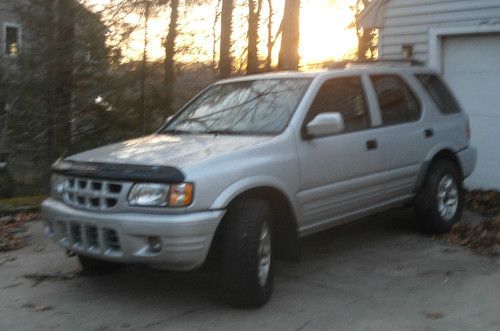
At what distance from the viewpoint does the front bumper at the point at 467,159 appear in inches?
312

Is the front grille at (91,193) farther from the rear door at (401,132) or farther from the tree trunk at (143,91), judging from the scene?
the tree trunk at (143,91)

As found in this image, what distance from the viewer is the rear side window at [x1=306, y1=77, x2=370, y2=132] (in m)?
6.36

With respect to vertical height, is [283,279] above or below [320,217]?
below

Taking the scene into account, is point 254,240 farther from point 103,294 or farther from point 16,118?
point 16,118

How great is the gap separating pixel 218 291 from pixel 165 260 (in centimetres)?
97

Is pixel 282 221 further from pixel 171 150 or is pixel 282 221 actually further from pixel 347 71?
pixel 347 71

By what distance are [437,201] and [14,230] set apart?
472cm

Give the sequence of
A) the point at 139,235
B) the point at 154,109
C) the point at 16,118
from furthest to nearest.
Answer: the point at 154,109, the point at 16,118, the point at 139,235

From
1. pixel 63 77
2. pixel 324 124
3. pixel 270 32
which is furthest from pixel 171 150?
pixel 270 32

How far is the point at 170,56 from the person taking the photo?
1480cm

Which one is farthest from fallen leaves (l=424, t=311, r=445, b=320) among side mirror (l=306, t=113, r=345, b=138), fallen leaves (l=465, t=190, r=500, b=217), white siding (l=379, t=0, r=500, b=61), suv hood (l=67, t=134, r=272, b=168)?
white siding (l=379, t=0, r=500, b=61)

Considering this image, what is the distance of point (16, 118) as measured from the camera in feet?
41.7

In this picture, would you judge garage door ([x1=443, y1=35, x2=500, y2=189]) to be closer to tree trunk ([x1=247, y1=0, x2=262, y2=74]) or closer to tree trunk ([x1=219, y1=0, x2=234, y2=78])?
tree trunk ([x1=247, y1=0, x2=262, y2=74])

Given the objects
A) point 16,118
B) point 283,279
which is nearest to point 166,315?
point 283,279
